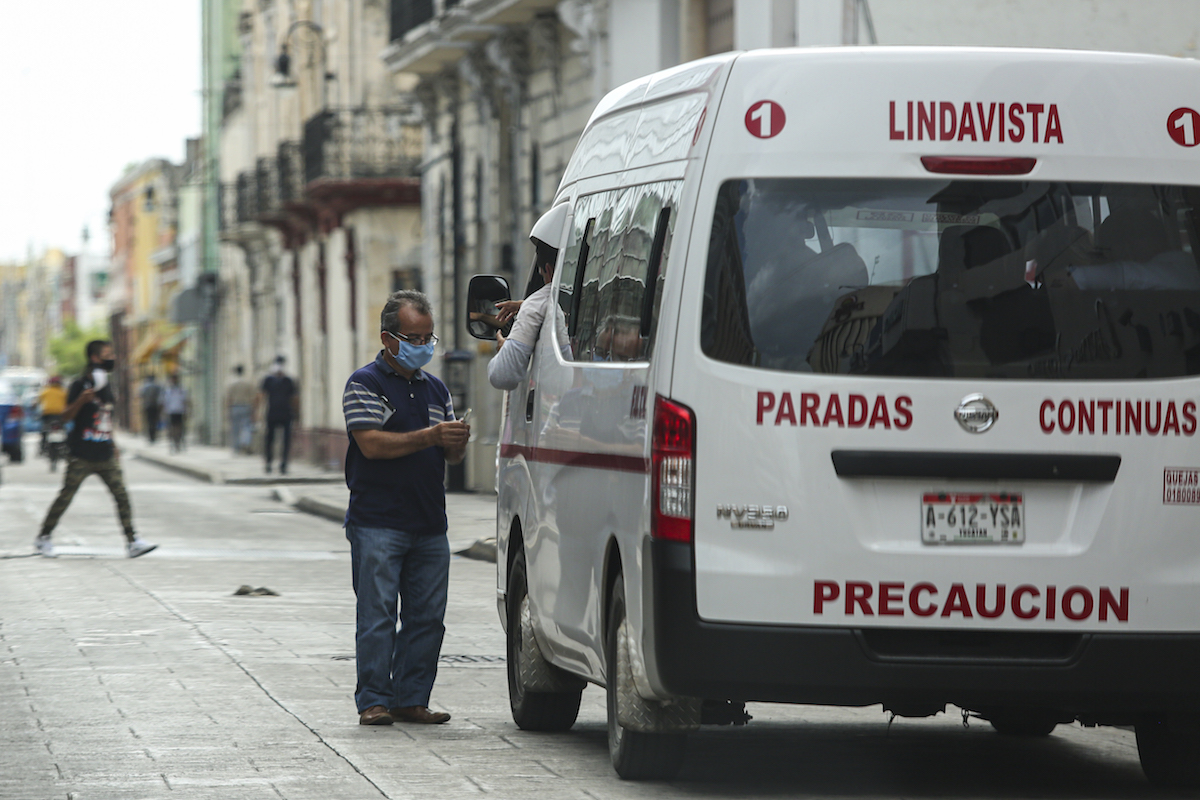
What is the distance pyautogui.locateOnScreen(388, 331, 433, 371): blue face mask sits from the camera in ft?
27.7

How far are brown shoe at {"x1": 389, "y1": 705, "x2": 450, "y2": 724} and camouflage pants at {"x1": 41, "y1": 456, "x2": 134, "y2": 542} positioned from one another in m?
9.36

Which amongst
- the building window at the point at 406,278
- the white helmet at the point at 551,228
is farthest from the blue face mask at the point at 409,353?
the building window at the point at 406,278

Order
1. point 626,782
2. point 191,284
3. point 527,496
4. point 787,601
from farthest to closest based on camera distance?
1. point 191,284
2. point 527,496
3. point 626,782
4. point 787,601

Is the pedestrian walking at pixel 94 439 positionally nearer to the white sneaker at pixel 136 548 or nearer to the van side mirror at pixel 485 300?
the white sneaker at pixel 136 548

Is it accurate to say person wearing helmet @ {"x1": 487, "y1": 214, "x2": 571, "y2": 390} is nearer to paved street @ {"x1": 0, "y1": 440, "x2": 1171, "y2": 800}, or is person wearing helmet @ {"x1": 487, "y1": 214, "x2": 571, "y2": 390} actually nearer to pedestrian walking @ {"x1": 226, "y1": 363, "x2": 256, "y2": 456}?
paved street @ {"x1": 0, "y1": 440, "x2": 1171, "y2": 800}

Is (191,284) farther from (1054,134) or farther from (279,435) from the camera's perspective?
(1054,134)

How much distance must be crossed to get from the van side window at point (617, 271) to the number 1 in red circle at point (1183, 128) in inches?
60.1

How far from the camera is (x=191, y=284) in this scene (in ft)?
236

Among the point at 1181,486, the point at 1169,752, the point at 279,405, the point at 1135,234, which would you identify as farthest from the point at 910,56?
the point at 279,405

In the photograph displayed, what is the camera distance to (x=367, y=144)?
39.7 m

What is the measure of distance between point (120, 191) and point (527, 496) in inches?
3675

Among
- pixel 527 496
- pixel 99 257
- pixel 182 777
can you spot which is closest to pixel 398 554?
pixel 527 496

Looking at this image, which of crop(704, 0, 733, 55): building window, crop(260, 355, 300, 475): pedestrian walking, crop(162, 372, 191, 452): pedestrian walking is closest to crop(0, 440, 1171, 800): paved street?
crop(704, 0, 733, 55): building window

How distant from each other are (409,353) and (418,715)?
1.43 metres
